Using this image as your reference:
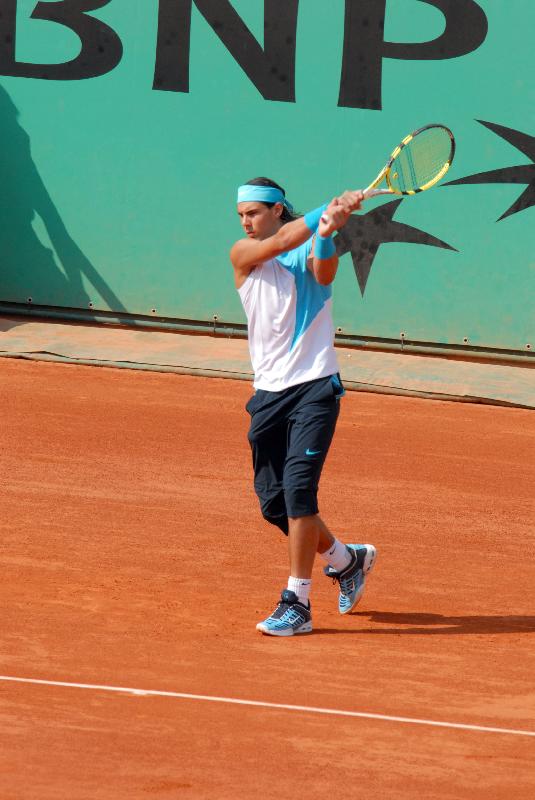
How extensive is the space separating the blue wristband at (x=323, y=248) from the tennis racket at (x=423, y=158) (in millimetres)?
795

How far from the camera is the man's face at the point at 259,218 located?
6211 millimetres

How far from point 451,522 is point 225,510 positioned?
4.59 ft

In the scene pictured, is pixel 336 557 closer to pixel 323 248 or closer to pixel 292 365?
pixel 292 365

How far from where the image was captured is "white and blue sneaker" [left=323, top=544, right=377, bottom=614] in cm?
657

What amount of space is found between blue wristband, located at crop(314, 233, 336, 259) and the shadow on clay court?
1.73 meters

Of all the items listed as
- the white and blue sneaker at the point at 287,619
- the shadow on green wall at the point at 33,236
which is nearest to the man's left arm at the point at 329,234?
the white and blue sneaker at the point at 287,619

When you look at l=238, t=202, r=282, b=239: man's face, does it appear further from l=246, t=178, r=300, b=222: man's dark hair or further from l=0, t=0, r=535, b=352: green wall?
l=0, t=0, r=535, b=352: green wall

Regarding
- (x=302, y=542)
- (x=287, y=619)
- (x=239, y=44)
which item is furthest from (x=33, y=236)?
(x=287, y=619)

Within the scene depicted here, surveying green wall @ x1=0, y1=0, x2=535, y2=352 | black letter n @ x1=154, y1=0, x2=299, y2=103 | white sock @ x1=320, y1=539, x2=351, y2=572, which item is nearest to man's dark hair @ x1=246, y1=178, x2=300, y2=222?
white sock @ x1=320, y1=539, x2=351, y2=572

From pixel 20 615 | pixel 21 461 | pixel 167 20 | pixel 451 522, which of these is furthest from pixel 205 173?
pixel 20 615

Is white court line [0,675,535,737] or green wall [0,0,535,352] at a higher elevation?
green wall [0,0,535,352]

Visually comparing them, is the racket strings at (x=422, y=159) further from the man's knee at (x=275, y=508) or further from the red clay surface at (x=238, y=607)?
the red clay surface at (x=238, y=607)

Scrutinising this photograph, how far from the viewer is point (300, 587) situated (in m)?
6.20

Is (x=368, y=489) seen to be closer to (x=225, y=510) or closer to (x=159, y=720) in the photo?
(x=225, y=510)
